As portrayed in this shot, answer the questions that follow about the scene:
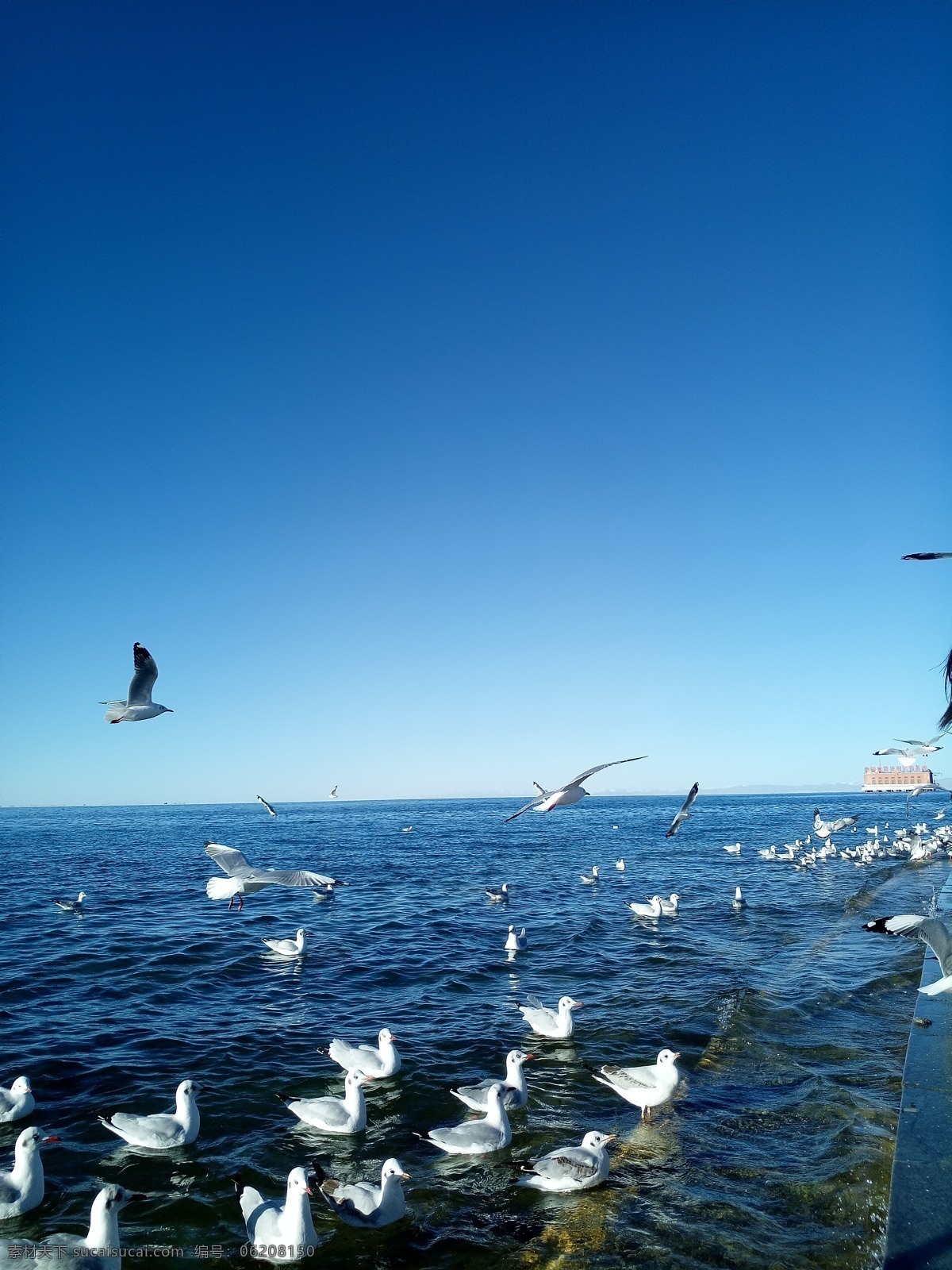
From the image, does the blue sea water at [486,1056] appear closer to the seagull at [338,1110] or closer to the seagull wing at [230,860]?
the seagull at [338,1110]

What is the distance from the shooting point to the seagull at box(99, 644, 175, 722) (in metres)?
10.4

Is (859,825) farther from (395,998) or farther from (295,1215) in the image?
(295,1215)

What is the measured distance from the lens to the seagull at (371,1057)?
8828 mm

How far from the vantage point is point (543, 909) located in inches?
850

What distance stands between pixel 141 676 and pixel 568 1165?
8.07m

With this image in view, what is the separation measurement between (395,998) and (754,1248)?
785 centimetres

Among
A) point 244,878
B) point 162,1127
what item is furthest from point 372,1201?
point 244,878

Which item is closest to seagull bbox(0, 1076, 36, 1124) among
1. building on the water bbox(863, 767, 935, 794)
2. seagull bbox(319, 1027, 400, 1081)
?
seagull bbox(319, 1027, 400, 1081)

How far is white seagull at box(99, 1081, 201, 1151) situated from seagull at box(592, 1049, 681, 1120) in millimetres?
4325

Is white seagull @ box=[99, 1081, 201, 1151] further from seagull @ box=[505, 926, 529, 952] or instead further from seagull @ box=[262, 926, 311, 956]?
seagull @ box=[505, 926, 529, 952]

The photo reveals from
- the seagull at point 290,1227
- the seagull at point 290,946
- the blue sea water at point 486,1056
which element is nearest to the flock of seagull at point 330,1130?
the seagull at point 290,1227

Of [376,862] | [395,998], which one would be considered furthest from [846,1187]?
[376,862]

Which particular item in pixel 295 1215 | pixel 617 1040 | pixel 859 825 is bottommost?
pixel 859 825

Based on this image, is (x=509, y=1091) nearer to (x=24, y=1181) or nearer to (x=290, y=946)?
(x=24, y=1181)
